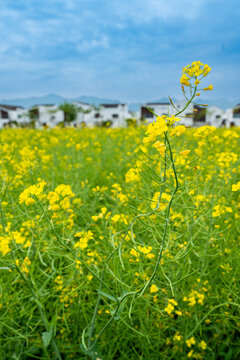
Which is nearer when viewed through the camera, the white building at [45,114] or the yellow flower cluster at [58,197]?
the yellow flower cluster at [58,197]

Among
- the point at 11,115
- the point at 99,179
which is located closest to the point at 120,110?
the point at 11,115

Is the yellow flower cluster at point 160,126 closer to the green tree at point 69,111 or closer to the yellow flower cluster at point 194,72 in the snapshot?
the yellow flower cluster at point 194,72

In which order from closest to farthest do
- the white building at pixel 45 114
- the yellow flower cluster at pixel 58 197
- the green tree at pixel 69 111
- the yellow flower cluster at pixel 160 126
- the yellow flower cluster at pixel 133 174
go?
the yellow flower cluster at pixel 160 126
the yellow flower cluster at pixel 58 197
the yellow flower cluster at pixel 133 174
the green tree at pixel 69 111
the white building at pixel 45 114

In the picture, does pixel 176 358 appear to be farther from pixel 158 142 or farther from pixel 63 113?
pixel 63 113

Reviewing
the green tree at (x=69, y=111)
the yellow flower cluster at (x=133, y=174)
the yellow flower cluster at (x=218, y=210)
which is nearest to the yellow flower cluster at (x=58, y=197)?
the yellow flower cluster at (x=133, y=174)

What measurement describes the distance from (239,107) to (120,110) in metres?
Answer: 24.1

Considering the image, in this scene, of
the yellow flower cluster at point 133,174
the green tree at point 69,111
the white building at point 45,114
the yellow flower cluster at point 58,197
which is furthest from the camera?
the white building at point 45,114

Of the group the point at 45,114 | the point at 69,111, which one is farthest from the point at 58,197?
the point at 45,114

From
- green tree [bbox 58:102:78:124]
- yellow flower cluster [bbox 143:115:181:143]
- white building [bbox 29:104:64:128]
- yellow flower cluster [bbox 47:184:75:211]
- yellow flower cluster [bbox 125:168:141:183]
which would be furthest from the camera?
white building [bbox 29:104:64:128]

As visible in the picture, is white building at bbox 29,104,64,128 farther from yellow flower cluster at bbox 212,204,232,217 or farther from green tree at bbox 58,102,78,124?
yellow flower cluster at bbox 212,204,232,217

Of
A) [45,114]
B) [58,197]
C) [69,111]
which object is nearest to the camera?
[58,197]

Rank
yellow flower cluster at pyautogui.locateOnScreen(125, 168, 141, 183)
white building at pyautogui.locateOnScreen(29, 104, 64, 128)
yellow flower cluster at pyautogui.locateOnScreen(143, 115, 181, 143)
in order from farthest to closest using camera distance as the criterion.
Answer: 1. white building at pyautogui.locateOnScreen(29, 104, 64, 128)
2. yellow flower cluster at pyautogui.locateOnScreen(125, 168, 141, 183)
3. yellow flower cluster at pyautogui.locateOnScreen(143, 115, 181, 143)

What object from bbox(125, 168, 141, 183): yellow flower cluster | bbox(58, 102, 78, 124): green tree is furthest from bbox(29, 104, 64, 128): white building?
bbox(125, 168, 141, 183): yellow flower cluster

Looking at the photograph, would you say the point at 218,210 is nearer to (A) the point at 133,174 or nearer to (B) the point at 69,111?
(A) the point at 133,174
